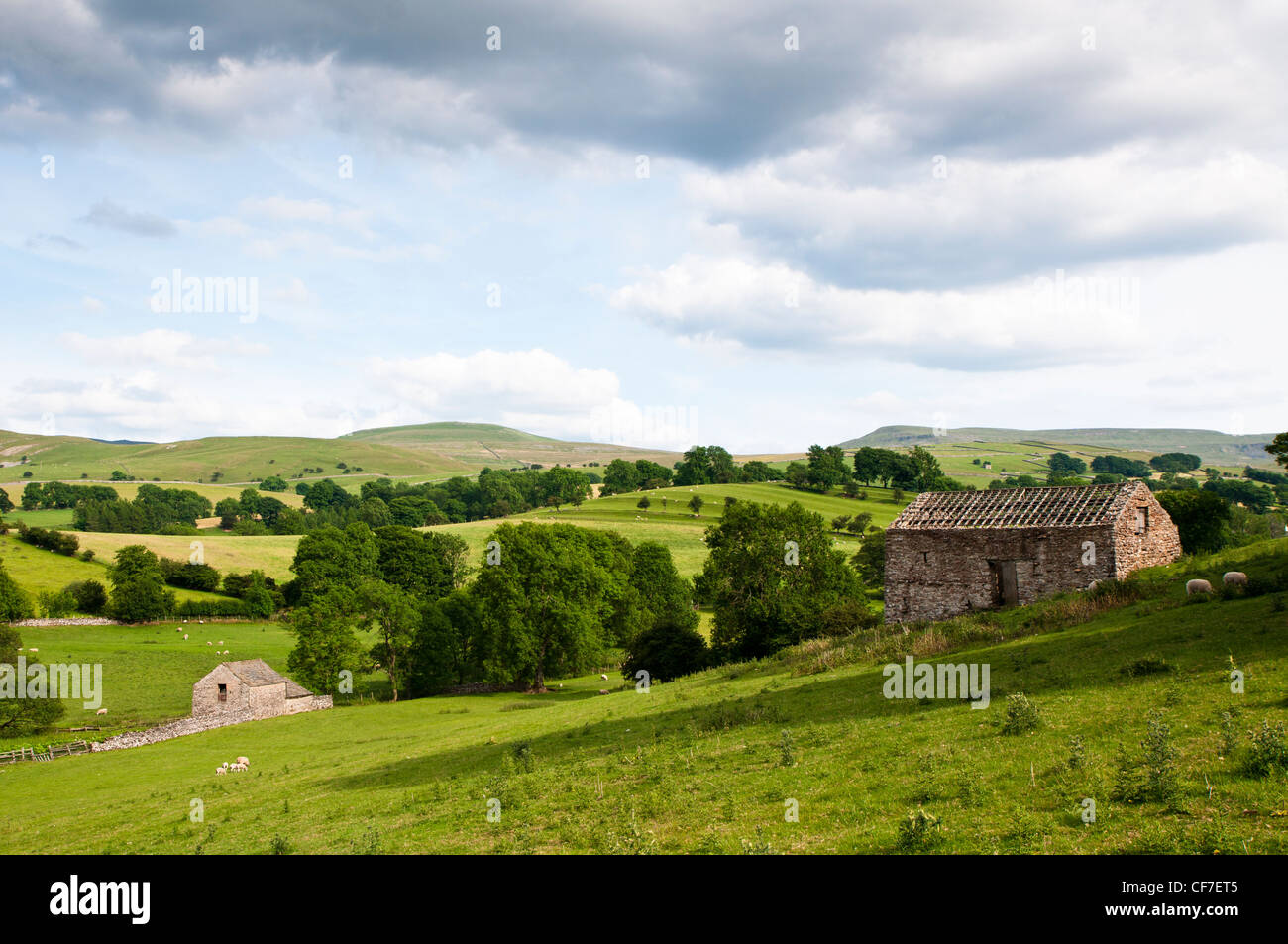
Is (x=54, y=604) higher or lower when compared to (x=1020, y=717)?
lower

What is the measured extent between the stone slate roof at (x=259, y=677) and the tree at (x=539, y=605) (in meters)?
15.7

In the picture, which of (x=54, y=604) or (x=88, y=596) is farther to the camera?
(x=88, y=596)

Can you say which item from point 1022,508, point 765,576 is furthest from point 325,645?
point 1022,508

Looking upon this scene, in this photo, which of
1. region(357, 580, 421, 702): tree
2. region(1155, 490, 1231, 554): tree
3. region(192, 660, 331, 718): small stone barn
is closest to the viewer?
region(1155, 490, 1231, 554): tree

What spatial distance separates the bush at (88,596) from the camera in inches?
3688

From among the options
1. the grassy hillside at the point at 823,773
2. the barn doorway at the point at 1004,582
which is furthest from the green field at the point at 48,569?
the barn doorway at the point at 1004,582

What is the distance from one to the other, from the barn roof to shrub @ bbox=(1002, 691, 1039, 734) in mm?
21845

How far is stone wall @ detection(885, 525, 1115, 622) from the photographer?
112 feet

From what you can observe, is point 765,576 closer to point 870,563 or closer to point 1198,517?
point 1198,517

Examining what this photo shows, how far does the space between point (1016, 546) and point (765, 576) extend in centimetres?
2124

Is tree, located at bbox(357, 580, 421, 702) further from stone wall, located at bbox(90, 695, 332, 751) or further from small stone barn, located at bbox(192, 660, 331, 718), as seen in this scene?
stone wall, located at bbox(90, 695, 332, 751)

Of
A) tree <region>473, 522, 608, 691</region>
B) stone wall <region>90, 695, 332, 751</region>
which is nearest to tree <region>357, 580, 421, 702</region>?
tree <region>473, 522, 608, 691</region>

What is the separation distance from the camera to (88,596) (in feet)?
308
